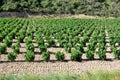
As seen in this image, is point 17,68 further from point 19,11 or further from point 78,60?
point 19,11

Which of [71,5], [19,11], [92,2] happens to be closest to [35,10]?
[19,11]

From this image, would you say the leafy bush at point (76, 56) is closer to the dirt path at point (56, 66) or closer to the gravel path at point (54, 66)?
the gravel path at point (54, 66)

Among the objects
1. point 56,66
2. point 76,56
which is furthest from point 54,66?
point 76,56

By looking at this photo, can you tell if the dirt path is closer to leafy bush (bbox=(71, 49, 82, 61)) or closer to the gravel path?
the gravel path

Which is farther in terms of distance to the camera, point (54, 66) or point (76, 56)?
point (76, 56)

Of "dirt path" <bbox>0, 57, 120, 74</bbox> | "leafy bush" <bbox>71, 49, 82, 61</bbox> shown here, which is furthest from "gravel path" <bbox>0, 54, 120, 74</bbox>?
"leafy bush" <bbox>71, 49, 82, 61</bbox>

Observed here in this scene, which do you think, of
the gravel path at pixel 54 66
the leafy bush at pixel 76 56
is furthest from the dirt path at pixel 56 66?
the leafy bush at pixel 76 56

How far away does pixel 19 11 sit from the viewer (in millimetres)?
70500

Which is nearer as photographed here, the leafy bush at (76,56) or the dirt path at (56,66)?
the dirt path at (56,66)

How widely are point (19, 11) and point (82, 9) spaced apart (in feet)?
46.2

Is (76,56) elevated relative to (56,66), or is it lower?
lower

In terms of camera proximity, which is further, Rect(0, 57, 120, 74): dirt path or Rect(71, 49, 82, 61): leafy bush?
Answer: Rect(71, 49, 82, 61): leafy bush

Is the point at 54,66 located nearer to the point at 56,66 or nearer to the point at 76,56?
the point at 56,66

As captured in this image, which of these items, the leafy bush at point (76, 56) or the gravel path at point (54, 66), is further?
the leafy bush at point (76, 56)
